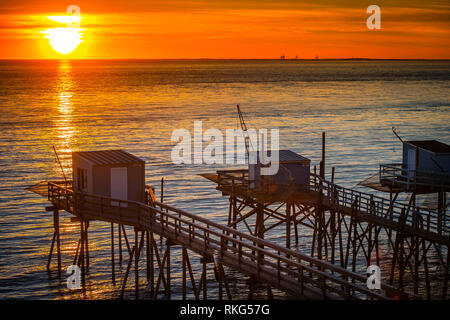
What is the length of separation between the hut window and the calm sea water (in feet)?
15.4

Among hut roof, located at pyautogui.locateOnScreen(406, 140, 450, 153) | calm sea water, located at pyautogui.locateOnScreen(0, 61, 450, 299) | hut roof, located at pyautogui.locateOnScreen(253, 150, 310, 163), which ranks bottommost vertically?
calm sea water, located at pyautogui.locateOnScreen(0, 61, 450, 299)

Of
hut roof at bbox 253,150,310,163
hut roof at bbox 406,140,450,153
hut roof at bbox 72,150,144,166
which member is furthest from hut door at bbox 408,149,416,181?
hut roof at bbox 72,150,144,166

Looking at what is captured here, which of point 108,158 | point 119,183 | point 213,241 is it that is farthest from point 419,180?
point 108,158

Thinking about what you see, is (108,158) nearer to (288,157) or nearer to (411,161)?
(288,157)

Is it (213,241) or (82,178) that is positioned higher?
(82,178)

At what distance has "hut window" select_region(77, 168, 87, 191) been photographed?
100ft

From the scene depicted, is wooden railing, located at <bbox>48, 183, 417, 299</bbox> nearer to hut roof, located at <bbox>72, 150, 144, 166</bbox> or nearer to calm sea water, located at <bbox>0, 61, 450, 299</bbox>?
hut roof, located at <bbox>72, 150, 144, 166</bbox>

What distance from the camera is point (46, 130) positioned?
293 ft

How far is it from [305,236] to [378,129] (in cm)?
5446

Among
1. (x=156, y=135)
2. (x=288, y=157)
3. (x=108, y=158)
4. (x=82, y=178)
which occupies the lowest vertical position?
(x=156, y=135)

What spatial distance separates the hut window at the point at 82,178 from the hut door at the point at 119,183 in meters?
1.45

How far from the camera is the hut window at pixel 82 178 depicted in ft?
100

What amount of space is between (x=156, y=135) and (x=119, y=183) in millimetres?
53923

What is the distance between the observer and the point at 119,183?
98.8 feet
